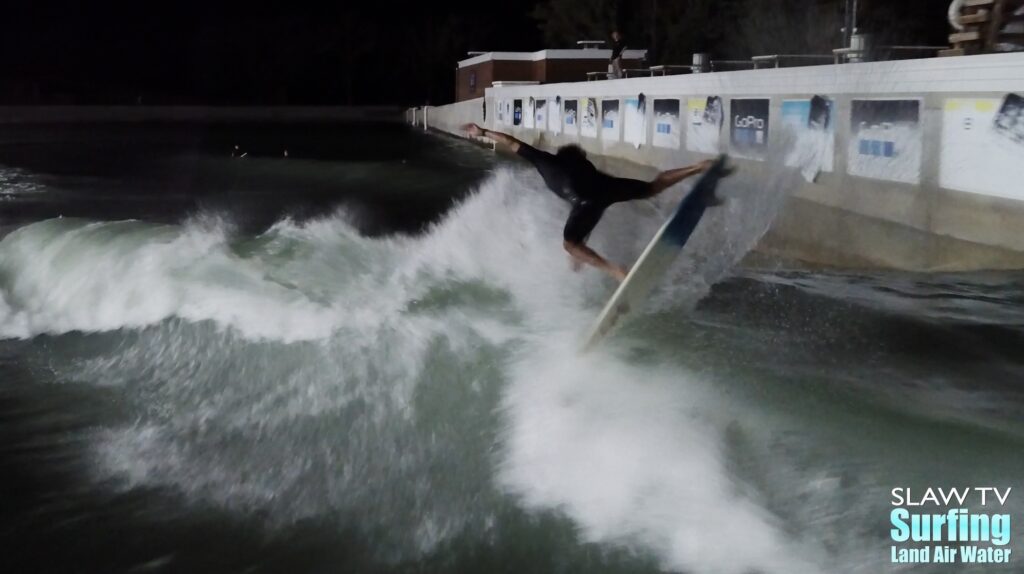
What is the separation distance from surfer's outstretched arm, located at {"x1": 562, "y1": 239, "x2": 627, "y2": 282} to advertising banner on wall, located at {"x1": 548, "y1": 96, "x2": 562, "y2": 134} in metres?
22.0

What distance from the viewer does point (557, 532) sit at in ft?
17.8

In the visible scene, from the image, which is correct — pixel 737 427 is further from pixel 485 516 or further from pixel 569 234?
pixel 569 234

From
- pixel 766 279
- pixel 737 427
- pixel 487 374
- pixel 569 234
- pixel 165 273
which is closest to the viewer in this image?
pixel 737 427

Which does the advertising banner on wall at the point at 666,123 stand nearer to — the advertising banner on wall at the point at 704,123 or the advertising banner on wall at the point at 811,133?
the advertising banner on wall at the point at 704,123

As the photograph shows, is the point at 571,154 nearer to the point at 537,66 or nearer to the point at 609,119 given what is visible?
the point at 609,119

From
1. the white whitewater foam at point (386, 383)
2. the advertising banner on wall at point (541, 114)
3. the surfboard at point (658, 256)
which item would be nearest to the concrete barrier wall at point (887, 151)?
the white whitewater foam at point (386, 383)

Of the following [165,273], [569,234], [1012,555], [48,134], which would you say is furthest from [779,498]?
[48,134]

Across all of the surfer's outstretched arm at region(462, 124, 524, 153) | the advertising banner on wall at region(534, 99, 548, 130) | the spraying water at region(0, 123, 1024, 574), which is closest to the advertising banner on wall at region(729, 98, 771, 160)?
the spraying water at region(0, 123, 1024, 574)

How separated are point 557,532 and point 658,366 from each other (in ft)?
7.31

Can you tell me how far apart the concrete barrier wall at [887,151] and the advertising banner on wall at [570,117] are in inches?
432

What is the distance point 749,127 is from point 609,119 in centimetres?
953

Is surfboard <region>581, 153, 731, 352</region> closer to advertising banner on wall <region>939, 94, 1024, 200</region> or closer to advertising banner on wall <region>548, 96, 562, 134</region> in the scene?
advertising banner on wall <region>939, 94, 1024, 200</region>

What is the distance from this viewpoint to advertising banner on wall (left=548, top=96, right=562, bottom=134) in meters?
30.6

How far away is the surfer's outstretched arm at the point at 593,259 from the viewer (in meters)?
8.74
